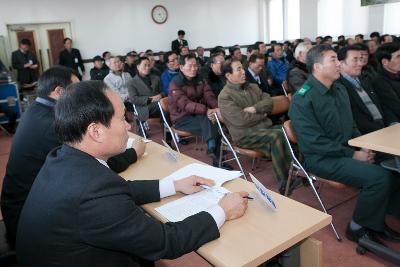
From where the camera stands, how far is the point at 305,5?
12125mm

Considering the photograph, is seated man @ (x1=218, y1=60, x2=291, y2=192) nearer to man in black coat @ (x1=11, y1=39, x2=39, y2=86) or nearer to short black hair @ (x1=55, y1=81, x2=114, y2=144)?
short black hair @ (x1=55, y1=81, x2=114, y2=144)

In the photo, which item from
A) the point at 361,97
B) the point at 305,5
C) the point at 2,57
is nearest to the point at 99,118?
the point at 361,97

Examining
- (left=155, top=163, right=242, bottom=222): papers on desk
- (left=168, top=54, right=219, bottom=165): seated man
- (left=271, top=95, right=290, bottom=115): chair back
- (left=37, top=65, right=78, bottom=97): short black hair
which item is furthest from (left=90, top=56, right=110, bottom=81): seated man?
(left=155, top=163, right=242, bottom=222): papers on desk

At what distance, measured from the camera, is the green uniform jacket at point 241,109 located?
3.35 meters

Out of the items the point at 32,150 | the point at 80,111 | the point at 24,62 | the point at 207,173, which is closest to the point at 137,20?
the point at 24,62

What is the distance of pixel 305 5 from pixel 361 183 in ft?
36.4

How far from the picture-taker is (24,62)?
28.2 feet

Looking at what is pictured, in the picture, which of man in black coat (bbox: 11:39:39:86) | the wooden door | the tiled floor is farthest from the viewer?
the wooden door

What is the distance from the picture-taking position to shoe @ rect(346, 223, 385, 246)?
2.32 metres

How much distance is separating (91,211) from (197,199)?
556 millimetres

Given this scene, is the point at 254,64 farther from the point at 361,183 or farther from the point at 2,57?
the point at 2,57

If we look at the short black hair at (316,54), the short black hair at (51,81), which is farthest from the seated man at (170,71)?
the short black hair at (51,81)

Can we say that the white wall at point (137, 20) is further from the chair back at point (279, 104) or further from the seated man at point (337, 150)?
the seated man at point (337, 150)

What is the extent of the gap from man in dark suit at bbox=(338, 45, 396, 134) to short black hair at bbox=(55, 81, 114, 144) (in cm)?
246
